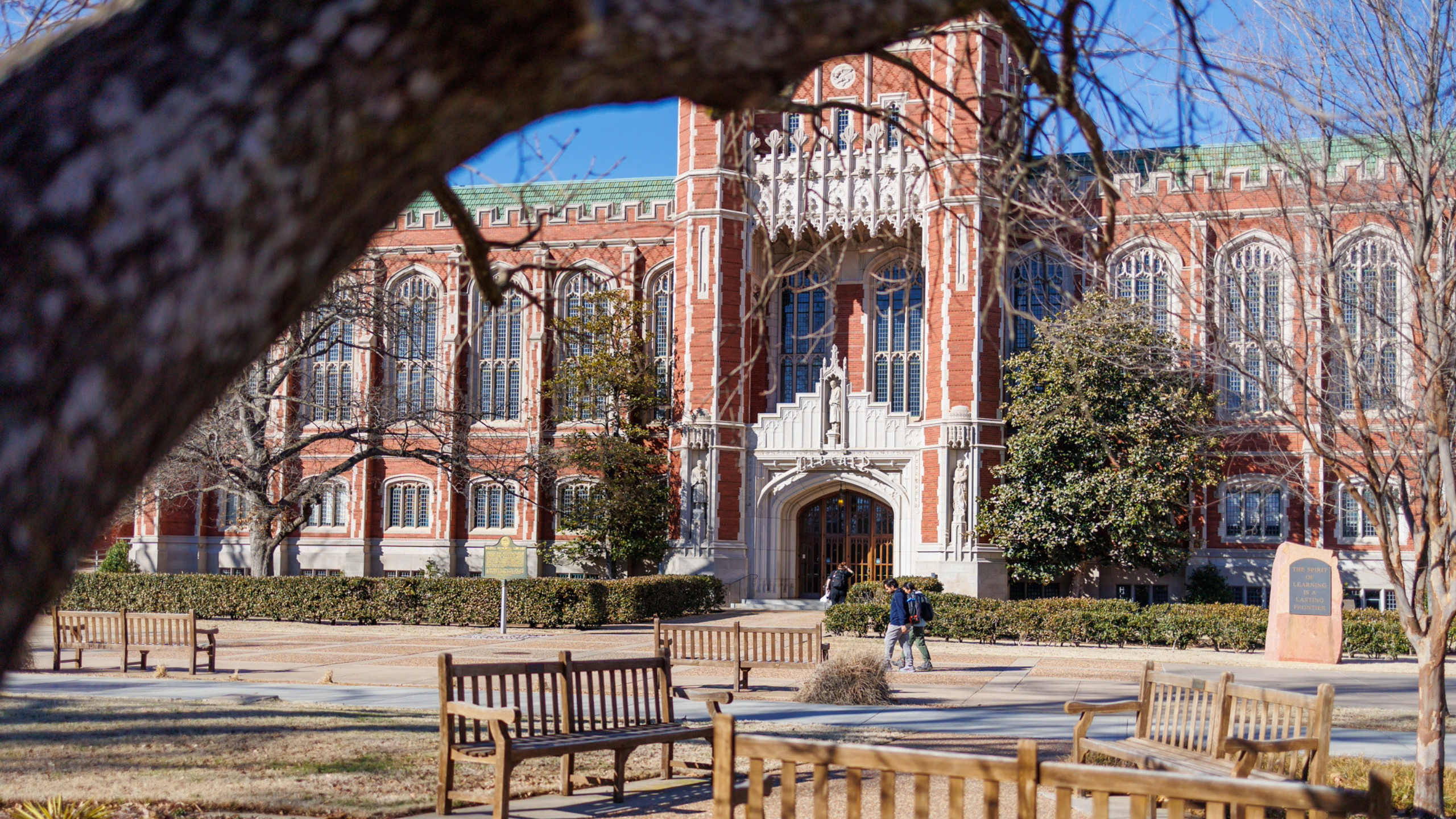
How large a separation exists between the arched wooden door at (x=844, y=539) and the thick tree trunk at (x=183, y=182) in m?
27.3

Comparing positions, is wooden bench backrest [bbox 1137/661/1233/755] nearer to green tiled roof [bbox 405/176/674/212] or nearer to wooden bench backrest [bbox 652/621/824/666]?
wooden bench backrest [bbox 652/621/824/666]

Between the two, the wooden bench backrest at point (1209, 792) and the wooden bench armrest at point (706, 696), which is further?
the wooden bench armrest at point (706, 696)

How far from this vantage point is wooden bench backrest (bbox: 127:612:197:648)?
45.0 ft

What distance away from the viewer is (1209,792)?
3.54m

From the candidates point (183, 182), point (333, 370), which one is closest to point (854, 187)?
point (333, 370)

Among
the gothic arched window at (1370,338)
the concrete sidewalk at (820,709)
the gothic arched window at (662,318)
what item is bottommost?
the concrete sidewalk at (820,709)

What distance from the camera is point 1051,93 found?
14.5 feet

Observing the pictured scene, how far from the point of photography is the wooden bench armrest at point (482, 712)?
19.4ft

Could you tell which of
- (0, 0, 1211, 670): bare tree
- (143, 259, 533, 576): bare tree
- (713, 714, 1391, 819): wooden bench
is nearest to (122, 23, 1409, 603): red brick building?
(143, 259, 533, 576): bare tree

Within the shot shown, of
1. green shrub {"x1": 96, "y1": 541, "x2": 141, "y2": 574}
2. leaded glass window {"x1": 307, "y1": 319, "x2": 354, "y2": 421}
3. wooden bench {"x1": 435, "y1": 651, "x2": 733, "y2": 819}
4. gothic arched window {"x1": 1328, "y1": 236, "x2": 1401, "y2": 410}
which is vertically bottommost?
green shrub {"x1": 96, "y1": 541, "x2": 141, "y2": 574}

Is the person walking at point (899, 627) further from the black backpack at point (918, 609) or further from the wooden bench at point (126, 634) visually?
the wooden bench at point (126, 634)

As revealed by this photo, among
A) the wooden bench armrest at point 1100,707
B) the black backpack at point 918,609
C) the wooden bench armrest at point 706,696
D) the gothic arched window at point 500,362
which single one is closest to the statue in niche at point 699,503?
the gothic arched window at point 500,362

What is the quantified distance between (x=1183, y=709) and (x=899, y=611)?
7.33m

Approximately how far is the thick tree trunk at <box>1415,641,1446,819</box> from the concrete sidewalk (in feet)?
4.66
